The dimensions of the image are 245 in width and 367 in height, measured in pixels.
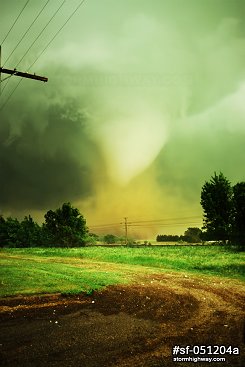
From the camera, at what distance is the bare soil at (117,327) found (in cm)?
774

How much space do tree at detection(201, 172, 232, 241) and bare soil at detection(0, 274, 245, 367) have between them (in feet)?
174

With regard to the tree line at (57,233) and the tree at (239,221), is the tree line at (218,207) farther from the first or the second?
the tree line at (57,233)

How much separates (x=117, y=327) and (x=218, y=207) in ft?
205

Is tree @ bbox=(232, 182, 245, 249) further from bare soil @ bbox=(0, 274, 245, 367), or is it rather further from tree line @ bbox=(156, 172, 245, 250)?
bare soil @ bbox=(0, 274, 245, 367)

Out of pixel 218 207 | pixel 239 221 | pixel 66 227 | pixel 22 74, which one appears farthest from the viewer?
pixel 66 227

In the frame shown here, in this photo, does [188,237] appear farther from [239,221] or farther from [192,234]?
[239,221]

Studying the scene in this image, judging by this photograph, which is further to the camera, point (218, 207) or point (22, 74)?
point (218, 207)

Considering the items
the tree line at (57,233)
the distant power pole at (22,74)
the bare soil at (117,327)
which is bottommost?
the bare soil at (117,327)

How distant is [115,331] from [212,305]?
227 inches

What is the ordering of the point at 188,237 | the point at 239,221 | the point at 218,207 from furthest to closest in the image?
the point at 188,237
the point at 218,207
the point at 239,221

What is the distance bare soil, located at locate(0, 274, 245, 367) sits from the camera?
7738mm

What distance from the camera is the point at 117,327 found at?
33.8 ft

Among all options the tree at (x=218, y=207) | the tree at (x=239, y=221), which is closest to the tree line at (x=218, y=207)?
the tree at (x=218, y=207)

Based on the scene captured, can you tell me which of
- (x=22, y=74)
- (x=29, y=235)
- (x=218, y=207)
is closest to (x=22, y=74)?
(x=22, y=74)
